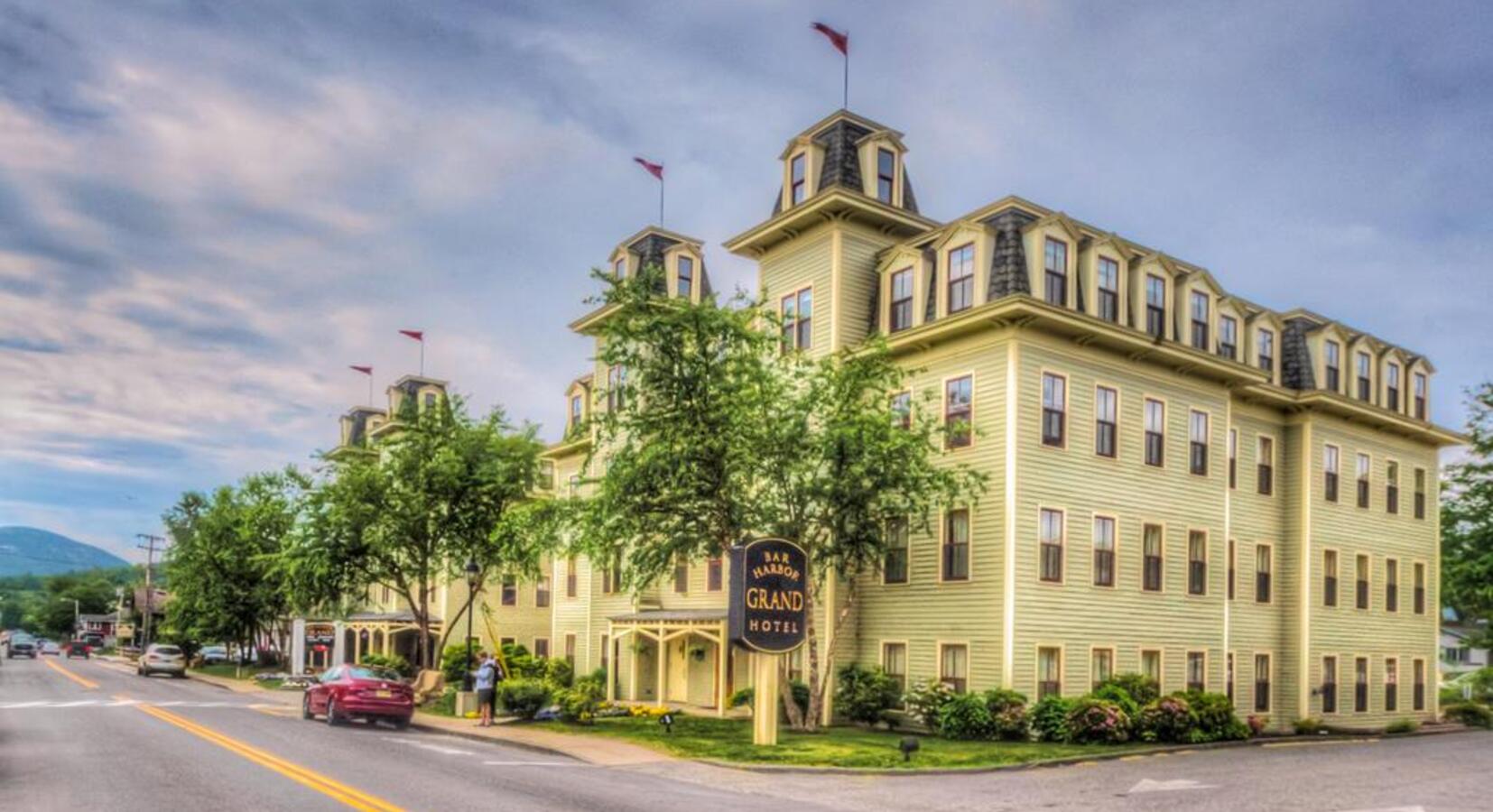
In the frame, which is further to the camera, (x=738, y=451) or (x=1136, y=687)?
(x=1136, y=687)

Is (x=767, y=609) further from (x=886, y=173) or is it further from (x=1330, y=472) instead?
(x=1330, y=472)

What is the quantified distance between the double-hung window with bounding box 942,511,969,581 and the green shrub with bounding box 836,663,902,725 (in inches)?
117

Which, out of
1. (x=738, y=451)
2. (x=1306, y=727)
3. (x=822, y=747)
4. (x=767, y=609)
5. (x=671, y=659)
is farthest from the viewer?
(x=671, y=659)

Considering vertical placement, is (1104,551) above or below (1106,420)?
below

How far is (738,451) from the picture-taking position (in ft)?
85.8

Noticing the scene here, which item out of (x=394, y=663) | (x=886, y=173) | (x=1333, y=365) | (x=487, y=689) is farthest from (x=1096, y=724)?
(x=394, y=663)

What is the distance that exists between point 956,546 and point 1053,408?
4.02 m

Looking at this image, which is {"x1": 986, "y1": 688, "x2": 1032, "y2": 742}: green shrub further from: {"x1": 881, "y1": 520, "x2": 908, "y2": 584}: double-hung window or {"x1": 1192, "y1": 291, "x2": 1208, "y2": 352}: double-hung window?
{"x1": 1192, "y1": 291, "x2": 1208, "y2": 352}: double-hung window

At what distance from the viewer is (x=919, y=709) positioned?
2841 centimetres

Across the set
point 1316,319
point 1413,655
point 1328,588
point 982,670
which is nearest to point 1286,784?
point 982,670

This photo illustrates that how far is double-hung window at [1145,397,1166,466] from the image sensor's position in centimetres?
3158

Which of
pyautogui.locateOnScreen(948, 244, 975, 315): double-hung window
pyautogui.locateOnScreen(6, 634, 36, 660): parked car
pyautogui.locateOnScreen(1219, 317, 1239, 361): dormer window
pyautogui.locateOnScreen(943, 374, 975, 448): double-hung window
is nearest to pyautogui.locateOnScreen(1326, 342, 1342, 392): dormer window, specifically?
pyautogui.locateOnScreen(1219, 317, 1239, 361): dormer window

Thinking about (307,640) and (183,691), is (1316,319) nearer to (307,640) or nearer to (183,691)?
(183,691)

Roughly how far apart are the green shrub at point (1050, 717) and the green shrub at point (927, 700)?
195 cm
